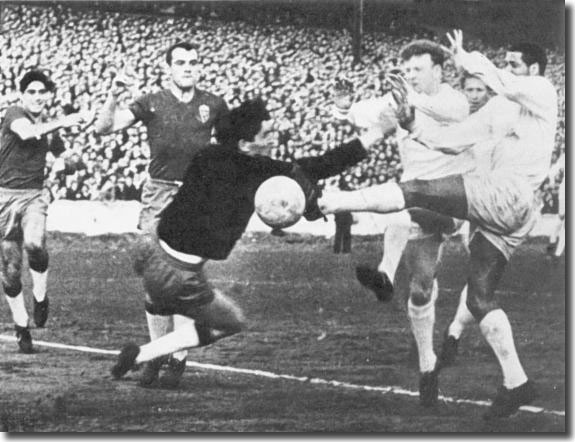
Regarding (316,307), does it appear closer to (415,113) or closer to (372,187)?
(372,187)

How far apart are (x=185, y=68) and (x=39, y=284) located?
51.3 inches

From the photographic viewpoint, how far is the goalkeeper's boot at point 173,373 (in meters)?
5.79

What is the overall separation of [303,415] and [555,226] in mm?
1548

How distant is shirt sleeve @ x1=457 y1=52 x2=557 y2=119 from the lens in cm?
572

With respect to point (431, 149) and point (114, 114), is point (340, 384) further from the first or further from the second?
point (114, 114)

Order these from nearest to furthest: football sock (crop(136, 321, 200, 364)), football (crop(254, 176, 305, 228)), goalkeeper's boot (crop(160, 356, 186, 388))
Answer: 1. football (crop(254, 176, 305, 228))
2. football sock (crop(136, 321, 200, 364))
3. goalkeeper's boot (crop(160, 356, 186, 388))

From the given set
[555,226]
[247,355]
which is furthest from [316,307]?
[555,226]

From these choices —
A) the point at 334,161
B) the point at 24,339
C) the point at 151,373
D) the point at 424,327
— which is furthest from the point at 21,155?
the point at 424,327

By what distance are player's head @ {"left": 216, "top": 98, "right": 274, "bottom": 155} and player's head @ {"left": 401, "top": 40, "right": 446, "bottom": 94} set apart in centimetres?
73

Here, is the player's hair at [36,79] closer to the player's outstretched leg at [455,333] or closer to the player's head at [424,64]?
the player's head at [424,64]

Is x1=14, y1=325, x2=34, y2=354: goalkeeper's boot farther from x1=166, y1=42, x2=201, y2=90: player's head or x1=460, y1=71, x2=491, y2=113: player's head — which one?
x1=460, y1=71, x2=491, y2=113: player's head

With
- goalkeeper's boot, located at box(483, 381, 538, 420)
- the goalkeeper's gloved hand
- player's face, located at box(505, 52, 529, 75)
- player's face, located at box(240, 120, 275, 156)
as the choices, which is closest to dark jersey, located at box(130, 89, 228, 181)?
player's face, located at box(240, 120, 275, 156)

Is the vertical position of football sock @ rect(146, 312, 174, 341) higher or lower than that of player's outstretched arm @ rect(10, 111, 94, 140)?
lower

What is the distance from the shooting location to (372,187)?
573cm
